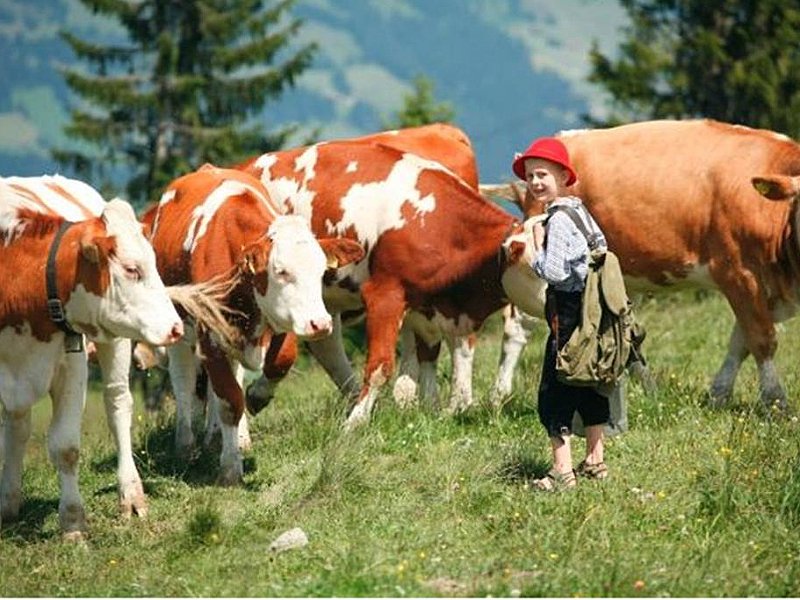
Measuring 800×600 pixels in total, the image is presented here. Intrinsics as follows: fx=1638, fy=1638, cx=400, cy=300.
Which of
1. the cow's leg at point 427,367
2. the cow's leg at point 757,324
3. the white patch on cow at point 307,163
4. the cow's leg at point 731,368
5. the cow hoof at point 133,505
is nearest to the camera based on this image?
the cow hoof at point 133,505

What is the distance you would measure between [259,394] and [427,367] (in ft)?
4.73

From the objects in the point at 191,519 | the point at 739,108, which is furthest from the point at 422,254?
the point at 739,108

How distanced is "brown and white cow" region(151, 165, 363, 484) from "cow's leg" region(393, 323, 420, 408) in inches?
62.8

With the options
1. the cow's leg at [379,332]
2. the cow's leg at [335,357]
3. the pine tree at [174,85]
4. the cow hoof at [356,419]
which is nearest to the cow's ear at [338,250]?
the cow hoof at [356,419]

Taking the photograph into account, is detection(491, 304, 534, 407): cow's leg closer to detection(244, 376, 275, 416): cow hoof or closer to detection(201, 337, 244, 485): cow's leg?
detection(244, 376, 275, 416): cow hoof

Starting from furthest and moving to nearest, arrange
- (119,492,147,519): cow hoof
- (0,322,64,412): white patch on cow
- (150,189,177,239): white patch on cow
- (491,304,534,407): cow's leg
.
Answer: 1. (491,304,534,407): cow's leg
2. (150,189,177,239): white patch on cow
3. (119,492,147,519): cow hoof
4. (0,322,64,412): white patch on cow

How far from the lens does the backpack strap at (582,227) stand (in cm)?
938

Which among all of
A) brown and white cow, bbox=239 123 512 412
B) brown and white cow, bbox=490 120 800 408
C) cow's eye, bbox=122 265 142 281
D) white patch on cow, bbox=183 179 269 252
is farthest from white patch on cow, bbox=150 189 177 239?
brown and white cow, bbox=490 120 800 408

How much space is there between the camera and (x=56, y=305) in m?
9.66

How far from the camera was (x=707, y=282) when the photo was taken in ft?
42.0

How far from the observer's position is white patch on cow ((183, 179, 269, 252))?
454 inches

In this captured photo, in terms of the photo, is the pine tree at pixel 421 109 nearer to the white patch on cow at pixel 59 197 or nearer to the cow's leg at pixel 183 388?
the cow's leg at pixel 183 388

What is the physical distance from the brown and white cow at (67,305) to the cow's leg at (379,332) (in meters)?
2.44

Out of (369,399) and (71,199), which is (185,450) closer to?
(369,399)
